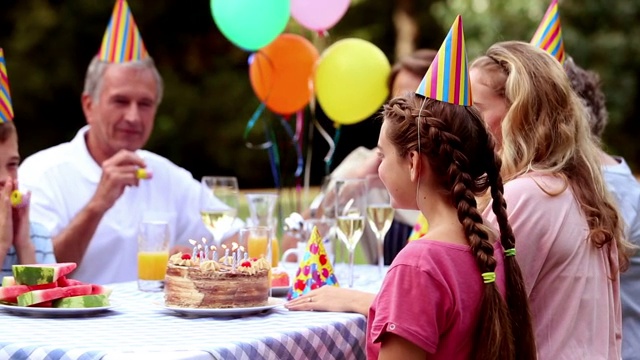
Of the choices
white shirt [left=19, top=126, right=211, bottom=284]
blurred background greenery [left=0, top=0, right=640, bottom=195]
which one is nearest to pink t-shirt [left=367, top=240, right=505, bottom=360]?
white shirt [left=19, top=126, right=211, bottom=284]

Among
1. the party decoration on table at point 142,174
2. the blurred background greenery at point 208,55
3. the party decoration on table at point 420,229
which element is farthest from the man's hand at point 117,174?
the blurred background greenery at point 208,55

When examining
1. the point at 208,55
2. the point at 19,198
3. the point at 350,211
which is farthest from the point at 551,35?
the point at 208,55

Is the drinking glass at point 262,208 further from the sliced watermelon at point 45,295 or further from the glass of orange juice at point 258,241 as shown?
the sliced watermelon at point 45,295

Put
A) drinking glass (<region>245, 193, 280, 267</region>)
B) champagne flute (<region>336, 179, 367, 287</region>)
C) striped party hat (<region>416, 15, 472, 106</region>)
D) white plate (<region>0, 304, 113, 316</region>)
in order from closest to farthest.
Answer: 1. striped party hat (<region>416, 15, 472, 106</region>)
2. white plate (<region>0, 304, 113, 316</region>)
3. champagne flute (<region>336, 179, 367, 287</region>)
4. drinking glass (<region>245, 193, 280, 267</region>)

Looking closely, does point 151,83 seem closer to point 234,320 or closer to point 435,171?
point 234,320

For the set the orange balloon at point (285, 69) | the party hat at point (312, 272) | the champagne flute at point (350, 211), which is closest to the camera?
the party hat at point (312, 272)

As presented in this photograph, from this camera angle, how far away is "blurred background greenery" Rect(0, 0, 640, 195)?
13.7 metres

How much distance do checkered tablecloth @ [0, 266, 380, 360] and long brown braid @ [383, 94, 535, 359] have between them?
0.43 meters

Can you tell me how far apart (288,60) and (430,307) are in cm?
289

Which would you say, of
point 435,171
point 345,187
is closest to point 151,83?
point 345,187

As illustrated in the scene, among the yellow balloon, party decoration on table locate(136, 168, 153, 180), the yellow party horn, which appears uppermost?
the yellow balloon

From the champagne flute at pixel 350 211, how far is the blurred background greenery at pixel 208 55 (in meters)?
9.77

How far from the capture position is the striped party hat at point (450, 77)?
1887mm

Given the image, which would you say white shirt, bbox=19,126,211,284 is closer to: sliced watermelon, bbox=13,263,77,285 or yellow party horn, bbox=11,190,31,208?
yellow party horn, bbox=11,190,31,208
